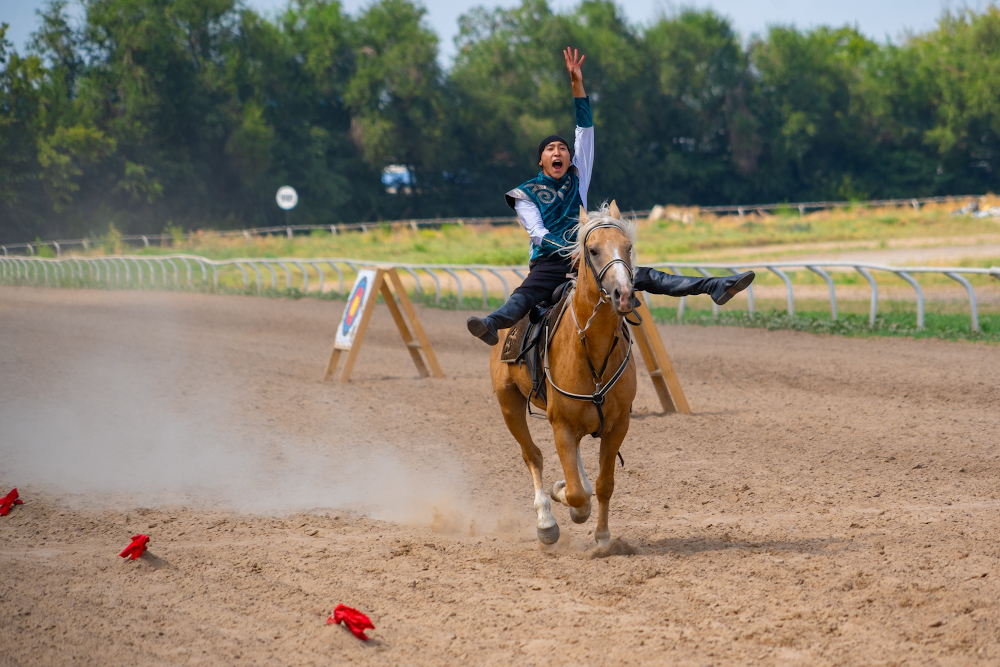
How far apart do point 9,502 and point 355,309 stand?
603cm

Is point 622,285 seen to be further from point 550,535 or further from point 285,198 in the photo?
point 285,198

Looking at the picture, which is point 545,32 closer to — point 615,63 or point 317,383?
point 615,63

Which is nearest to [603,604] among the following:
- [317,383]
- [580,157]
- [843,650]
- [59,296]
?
[843,650]

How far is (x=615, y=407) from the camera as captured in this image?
553cm

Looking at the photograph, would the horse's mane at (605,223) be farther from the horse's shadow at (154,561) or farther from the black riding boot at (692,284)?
the horse's shadow at (154,561)

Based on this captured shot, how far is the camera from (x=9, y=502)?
655 cm

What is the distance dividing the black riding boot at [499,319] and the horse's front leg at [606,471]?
3.07 ft

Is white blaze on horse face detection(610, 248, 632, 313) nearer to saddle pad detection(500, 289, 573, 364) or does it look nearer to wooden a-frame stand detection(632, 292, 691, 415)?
A: saddle pad detection(500, 289, 573, 364)

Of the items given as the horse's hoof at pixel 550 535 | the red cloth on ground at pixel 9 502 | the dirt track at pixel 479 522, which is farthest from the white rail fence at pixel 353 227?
the horse's hoof at pixel 550 535

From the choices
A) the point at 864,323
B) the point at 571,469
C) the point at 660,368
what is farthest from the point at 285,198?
the point at 571,469

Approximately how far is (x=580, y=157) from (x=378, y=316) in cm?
1478

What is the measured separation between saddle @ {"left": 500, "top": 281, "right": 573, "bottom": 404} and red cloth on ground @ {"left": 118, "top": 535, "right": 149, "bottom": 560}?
8.43 feet

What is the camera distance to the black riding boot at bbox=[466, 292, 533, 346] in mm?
5520

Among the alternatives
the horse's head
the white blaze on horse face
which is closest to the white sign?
the horse's head
